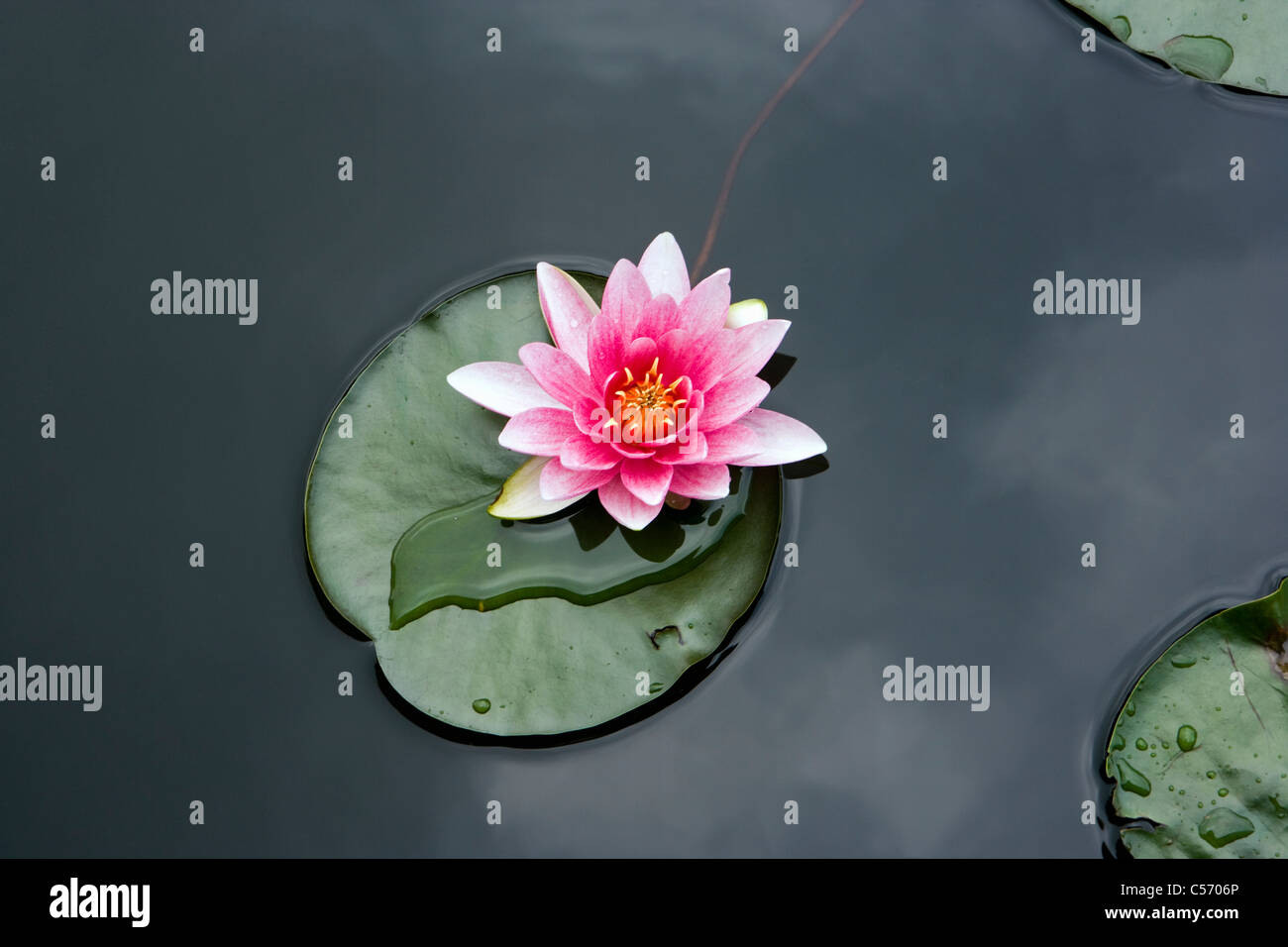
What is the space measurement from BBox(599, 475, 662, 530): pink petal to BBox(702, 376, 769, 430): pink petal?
28cm

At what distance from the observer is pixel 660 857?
2.46 metres

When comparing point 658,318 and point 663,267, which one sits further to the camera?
point 663,267

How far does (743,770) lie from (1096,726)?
110 centimetres

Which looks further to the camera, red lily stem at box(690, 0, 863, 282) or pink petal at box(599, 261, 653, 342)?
red lily stem at box(690, 0, 863, 282)

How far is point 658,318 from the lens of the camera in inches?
89.4

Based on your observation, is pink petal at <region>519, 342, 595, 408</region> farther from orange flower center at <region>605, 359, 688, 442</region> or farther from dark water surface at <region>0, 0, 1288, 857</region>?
dark water surface at <region>0, 0, 1288, 857</region>

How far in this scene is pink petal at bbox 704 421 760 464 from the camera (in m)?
2.28

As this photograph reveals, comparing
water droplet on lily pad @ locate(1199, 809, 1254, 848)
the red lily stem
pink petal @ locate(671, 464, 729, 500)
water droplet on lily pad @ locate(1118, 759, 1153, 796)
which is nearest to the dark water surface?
the red lily stem

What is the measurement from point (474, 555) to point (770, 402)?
112cm

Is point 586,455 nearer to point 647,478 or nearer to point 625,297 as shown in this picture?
point 647,478

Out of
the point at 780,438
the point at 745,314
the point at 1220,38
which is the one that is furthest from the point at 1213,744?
the point at 1220,38

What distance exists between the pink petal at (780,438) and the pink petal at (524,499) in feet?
1.75

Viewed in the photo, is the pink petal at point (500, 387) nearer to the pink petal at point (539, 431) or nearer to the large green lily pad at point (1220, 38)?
the pink petal at point (539, 431)
